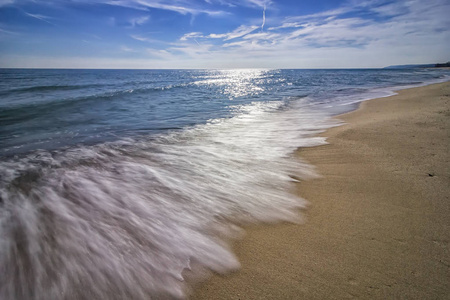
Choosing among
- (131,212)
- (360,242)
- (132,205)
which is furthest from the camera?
(132,205)

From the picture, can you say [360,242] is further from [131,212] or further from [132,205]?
[132,205]

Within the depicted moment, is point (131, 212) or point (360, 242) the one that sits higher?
point (360, 242)

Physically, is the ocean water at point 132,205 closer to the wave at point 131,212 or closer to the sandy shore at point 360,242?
the wave at point 131,212

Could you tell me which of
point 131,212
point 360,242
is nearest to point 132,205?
point 131,212

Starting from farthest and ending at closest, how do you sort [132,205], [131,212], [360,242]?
[132,205] < [131,212] < [360,242]

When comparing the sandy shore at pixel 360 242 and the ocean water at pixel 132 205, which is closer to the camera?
the sandy shore at pixel 360 242

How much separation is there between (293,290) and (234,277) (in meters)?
0.47

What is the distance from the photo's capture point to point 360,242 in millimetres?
2035

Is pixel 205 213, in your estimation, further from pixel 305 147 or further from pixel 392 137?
pixel 392 137

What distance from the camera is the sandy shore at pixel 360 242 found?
163 cm

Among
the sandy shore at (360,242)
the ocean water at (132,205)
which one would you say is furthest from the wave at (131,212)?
the sandy shore at (360,242)

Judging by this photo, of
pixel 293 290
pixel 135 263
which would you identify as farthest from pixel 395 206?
pixel 135 263

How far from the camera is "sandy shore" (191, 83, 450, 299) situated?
1626 mm

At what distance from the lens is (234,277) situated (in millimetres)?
1774
